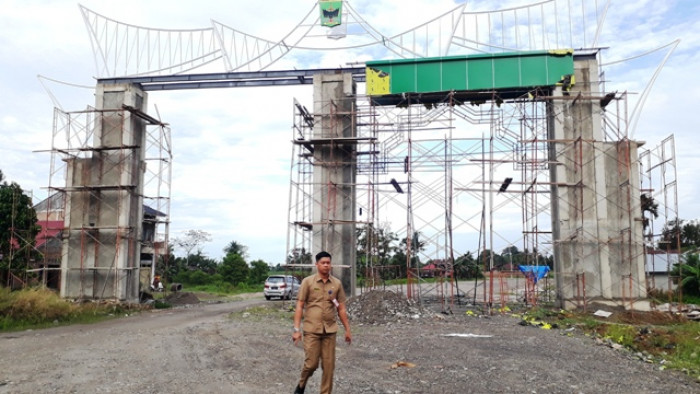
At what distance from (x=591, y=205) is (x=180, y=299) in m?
17.4

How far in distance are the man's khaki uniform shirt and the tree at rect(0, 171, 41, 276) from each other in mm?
17868

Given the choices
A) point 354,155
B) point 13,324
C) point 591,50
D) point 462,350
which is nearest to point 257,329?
point 462,350

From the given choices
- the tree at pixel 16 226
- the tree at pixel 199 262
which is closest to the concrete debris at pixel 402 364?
the tree at pixel 16 226

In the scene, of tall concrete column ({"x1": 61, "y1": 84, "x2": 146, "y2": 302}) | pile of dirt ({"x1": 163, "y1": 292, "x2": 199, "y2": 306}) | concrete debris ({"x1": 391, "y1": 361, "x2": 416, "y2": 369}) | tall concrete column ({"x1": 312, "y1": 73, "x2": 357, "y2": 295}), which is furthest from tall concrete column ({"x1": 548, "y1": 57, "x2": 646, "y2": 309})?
pile of dirt ({"x1": 163, "y1": 292, "x2": 199, "y2": 306})

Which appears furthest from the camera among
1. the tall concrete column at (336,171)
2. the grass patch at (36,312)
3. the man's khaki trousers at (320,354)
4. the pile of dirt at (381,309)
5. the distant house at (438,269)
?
the tall concrete column at (336,171)

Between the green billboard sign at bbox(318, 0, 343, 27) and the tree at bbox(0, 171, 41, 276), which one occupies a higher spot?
the green billboard sign at bbox(318, 0, 343, 27)

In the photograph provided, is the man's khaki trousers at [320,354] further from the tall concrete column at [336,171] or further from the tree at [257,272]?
the tree at [257,272]

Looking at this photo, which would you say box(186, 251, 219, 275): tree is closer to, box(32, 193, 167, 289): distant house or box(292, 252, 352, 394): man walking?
box(32, 193, 167, 289): distant house

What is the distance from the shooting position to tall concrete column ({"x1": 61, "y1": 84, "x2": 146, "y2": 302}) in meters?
19.4

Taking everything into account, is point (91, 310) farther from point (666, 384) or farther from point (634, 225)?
point (634, 225)

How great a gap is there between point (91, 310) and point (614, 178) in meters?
17.2

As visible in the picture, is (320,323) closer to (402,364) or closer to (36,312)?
(402,364)

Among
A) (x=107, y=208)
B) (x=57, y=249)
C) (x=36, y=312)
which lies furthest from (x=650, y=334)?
(x=57, y=249)

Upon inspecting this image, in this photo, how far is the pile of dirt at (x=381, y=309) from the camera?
14.7 metres
